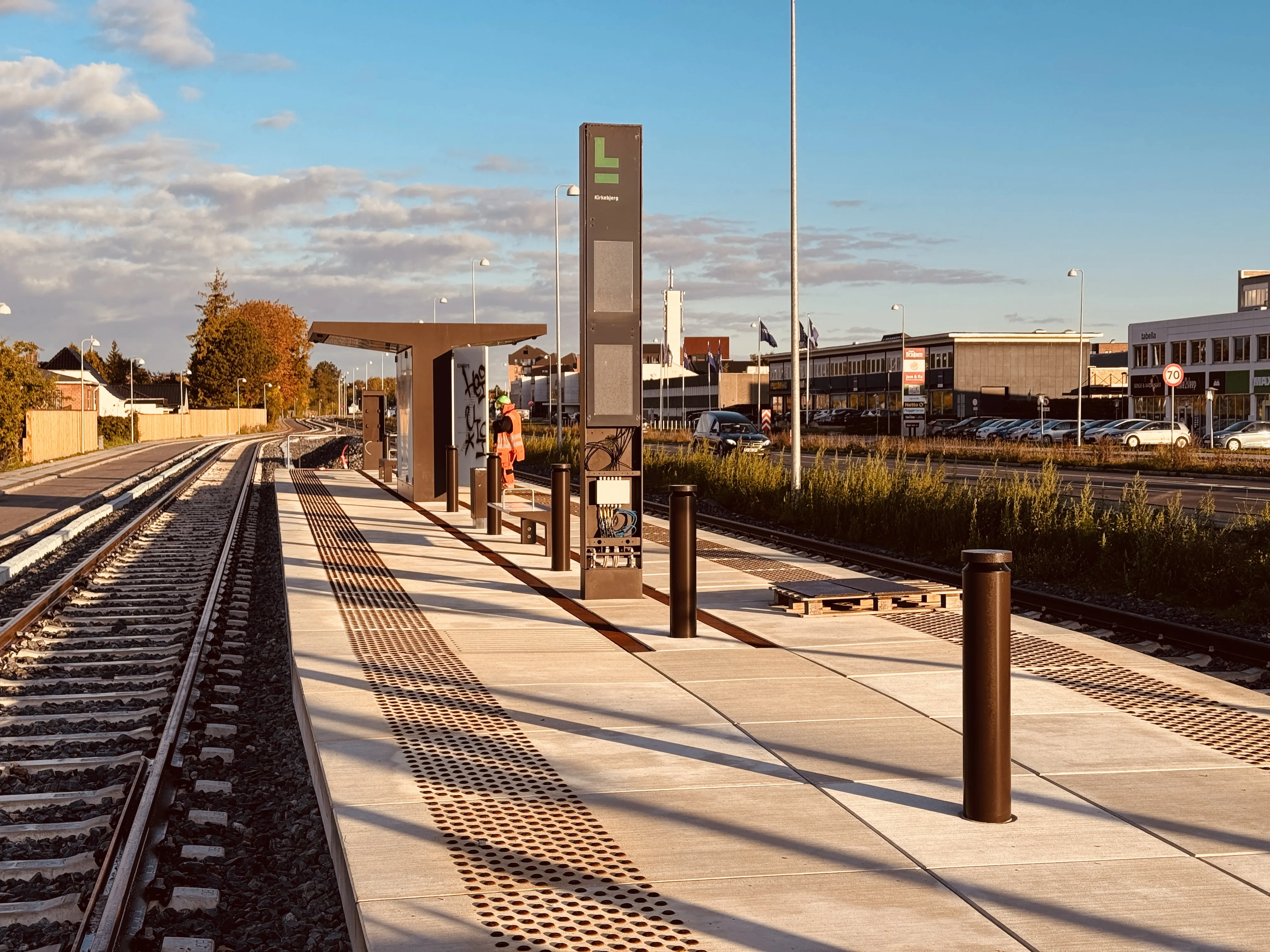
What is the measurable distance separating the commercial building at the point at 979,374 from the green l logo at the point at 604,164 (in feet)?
287

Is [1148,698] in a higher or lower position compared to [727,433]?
lower

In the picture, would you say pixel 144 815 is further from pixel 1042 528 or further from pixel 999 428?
pixel 999 428

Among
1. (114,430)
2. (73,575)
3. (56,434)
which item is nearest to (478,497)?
(73,575)

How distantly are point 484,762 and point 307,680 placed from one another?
93.4 inches

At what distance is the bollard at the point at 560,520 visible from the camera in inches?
565

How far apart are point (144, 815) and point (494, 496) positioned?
1363 cm

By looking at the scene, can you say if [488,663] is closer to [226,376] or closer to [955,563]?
[955,563]

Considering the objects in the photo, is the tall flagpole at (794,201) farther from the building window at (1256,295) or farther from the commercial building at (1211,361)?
the building window at (1256,295)

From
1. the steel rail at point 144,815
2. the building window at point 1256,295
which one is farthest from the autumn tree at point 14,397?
the building window at point 1256,295

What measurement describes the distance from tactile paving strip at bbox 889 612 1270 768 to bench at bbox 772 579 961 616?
1.23m

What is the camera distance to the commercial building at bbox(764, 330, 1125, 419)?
4117 inches

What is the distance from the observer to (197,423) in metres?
102

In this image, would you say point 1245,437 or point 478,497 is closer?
point 478,497

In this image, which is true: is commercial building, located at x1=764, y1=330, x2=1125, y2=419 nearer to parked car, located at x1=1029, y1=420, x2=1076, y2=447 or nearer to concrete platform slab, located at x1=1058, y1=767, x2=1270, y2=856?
parked car, located at x1=1029, y1=420, x2=1076, y2=447
